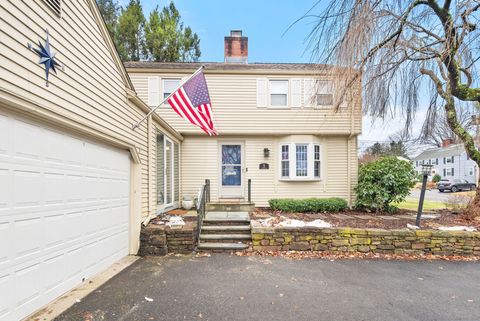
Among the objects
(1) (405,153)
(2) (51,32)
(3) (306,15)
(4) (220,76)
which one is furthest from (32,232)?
(1) (405,153)

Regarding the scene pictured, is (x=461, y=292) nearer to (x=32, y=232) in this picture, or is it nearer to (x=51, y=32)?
(x=32, y=232)

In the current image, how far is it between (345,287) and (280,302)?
117cm

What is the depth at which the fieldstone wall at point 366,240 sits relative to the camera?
5.34 m

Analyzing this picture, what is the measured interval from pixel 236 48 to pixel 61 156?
356 inches

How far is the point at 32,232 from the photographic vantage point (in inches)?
112

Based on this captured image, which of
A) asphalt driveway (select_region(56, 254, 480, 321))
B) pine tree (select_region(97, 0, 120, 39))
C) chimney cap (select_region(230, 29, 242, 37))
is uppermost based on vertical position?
pine tree (select_region(97, 0, 120, 39))

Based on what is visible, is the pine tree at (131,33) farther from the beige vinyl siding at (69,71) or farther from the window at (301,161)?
the beige vinyl siding at (69,71)

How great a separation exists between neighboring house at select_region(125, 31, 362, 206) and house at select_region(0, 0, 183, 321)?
4.18 meters

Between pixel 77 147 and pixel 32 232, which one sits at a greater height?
pixel 77 147

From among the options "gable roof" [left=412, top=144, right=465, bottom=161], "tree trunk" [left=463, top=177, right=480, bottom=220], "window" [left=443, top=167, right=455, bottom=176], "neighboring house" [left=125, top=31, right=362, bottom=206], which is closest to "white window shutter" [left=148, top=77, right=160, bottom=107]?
"neighboring house" [left=125, top=31, right=362, bottom=206]

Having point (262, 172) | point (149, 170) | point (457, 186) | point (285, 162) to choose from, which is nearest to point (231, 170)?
point (262, 172)

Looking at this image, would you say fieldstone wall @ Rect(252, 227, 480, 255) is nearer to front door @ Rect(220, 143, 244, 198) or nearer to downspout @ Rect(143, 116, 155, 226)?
downspout @ Rect(143, 116, 155, 226)

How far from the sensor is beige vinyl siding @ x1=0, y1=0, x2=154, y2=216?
2551mm

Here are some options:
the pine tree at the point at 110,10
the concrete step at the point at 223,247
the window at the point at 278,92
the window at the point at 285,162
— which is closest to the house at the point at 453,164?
the window at the point at 285,162
